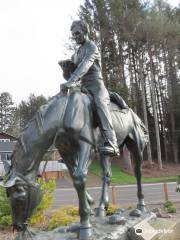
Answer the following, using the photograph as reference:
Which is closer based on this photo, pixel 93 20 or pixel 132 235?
pixel 132 235

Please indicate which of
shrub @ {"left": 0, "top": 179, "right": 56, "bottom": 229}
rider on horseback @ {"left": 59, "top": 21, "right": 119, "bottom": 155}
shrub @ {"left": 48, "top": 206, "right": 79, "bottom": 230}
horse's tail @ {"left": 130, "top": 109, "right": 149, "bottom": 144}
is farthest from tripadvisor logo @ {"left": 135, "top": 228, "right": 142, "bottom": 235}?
shrub @ {"left": 0, "top": 179, "right": 56, "bottom": 229}

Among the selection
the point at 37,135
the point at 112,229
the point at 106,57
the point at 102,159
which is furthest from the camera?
the point at 106,57

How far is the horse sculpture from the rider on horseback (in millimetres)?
164

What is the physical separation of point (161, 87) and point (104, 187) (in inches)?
1687

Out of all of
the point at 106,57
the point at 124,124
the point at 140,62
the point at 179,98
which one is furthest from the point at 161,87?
the point at 124,124

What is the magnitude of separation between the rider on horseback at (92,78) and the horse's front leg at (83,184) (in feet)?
1.21

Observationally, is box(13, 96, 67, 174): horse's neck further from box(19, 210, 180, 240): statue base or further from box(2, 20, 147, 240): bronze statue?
box(19, 210, 180, 240): statue base

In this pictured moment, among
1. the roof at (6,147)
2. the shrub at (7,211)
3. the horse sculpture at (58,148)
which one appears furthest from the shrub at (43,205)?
the roof at (6,147)

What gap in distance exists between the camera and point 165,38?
125ft

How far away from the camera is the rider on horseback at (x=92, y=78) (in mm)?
5719

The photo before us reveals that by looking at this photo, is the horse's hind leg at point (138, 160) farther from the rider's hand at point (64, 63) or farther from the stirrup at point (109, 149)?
the rider's hand at point (64, 63)

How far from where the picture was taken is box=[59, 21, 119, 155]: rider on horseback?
5.72 m

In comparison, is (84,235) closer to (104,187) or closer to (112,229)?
(112,229)

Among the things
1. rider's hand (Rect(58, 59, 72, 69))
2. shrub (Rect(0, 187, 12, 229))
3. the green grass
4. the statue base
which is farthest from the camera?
the green grass
